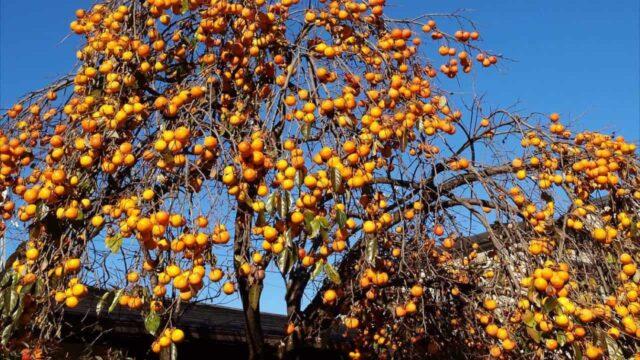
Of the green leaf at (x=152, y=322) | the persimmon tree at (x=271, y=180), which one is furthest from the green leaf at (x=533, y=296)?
the green leaf at (x=152, y=322)

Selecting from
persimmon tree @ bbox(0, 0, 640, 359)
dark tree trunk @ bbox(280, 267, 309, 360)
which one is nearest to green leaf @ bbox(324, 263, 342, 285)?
persimmon tree @ bbox(0, 0, 640, 359)

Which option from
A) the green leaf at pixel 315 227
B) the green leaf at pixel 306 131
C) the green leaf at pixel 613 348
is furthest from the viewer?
the green leaf at pixel 613 348

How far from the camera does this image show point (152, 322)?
2.45 m

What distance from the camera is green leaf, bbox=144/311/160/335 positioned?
2.42 meters

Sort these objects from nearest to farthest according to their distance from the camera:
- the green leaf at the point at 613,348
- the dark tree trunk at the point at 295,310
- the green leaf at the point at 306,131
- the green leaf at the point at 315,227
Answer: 1. the green leaf at the point at 315,227
2. the green leaf at the point at 306,131
3. the green leaf at the point at 613,348
4. the dark tree trunk at the point at 295,310

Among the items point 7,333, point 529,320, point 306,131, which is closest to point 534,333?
point 529,320

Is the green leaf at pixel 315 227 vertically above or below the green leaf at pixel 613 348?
above

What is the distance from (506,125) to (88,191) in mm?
2838

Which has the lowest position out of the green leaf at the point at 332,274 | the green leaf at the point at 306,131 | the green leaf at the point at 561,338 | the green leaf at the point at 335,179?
the green leaf at the point at 561,338

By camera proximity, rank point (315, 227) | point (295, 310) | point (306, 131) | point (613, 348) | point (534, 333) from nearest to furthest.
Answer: point (315, 227) < point (534, 333) < point (306, 131) < point (613, 348) < point (295, 310)

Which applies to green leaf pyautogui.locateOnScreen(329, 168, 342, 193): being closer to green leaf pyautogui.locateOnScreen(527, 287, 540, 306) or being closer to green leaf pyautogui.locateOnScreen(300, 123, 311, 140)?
green leaf pyautogui.locateOnScreen(300, 123, 311, 140)

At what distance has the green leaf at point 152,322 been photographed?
242cm

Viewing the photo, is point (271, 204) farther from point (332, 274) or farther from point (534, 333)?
point (534, 333)

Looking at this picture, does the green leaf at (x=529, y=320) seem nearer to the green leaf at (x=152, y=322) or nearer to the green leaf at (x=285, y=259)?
the green leaf at (x=285, y=259)
